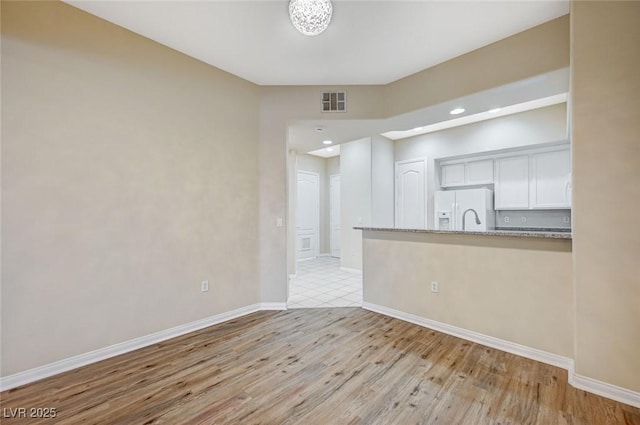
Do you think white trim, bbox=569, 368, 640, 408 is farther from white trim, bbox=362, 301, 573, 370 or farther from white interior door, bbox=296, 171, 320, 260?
white interior door, bbox=296, 171, 320, 260

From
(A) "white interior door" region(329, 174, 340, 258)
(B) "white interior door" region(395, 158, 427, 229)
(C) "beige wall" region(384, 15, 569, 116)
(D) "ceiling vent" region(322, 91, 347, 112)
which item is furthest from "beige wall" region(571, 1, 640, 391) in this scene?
(A) "white interior door" region(329, 174, 340, 258)

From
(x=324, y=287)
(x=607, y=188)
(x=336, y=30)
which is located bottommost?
(x=324, y=287)

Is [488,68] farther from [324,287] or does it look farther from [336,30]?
[324,287]

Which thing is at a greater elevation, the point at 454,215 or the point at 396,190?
the point at 396,190

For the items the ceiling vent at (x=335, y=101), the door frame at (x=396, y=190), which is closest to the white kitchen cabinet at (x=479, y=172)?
the door frame at (x=396, y=190)

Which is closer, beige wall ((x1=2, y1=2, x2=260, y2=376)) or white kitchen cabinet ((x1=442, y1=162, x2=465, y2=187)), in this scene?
beige wall ((x1=2, y1=2, x2=260, y2=376))

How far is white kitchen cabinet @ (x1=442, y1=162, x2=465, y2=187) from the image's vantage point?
5430mm

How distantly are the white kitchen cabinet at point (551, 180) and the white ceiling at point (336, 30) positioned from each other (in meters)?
2.80

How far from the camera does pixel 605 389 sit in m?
1.87

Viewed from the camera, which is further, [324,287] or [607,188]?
[324,287]

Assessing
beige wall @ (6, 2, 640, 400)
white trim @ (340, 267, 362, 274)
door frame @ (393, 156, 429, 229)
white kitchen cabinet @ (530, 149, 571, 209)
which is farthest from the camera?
white trim @ (340, 267, 362, 274)

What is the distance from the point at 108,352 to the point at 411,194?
5359 millimetres

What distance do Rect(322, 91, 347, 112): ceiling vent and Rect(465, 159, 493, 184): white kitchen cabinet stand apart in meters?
3.18

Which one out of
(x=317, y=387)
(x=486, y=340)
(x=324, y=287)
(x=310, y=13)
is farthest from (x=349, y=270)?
(x=310, y=13)
